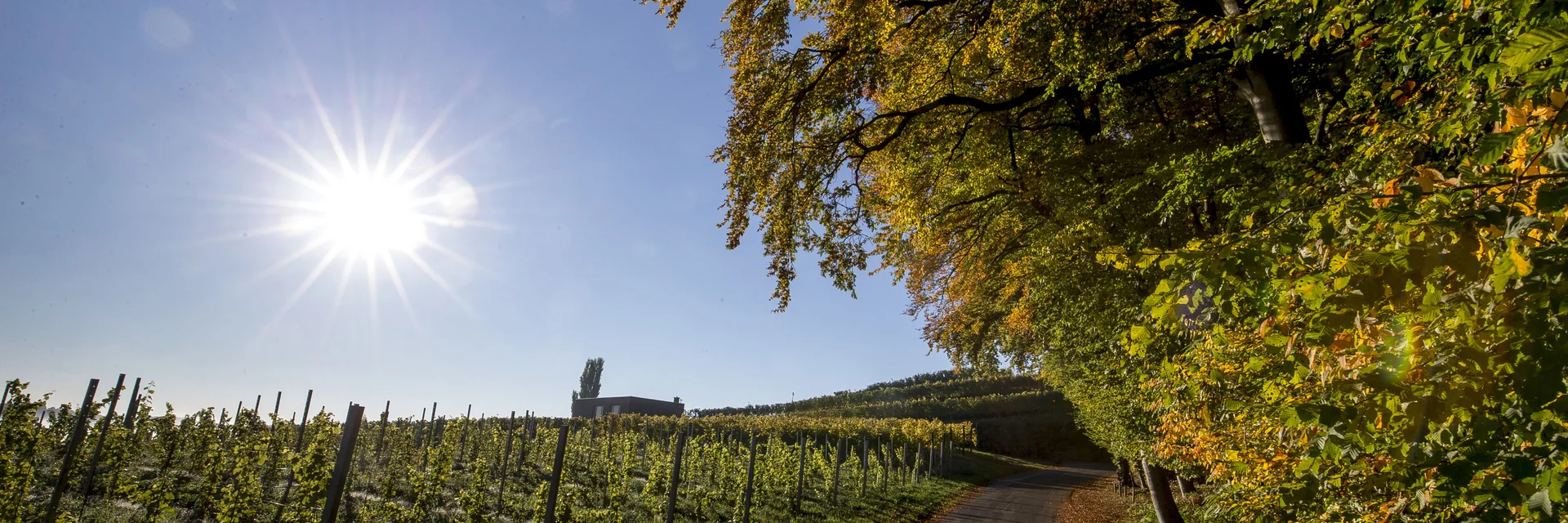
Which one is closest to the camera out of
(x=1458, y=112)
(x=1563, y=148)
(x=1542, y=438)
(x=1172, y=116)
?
(x=1563, y=148)

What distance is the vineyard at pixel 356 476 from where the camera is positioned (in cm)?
958

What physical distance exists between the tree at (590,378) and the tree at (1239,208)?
68.5 metres

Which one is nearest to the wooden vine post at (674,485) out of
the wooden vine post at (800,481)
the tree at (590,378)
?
the wooden vine post at (800,481)

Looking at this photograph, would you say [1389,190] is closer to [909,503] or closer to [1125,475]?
[909,503]

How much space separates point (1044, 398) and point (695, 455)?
36.2m

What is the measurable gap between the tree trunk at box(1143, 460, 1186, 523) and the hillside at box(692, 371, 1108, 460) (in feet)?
86.1

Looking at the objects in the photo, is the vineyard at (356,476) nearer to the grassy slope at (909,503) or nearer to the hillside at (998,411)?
the grassy slope at (909,503)

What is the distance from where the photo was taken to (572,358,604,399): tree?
7886 cm

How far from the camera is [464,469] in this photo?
1892 centimetres

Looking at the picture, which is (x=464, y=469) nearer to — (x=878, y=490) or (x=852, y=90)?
(x=878, y=490)

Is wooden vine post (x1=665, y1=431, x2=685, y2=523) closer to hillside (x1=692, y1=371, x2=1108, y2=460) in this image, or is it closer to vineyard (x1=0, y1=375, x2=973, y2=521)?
vineyard (x1=0, y1=375, x2=973, y2=521)

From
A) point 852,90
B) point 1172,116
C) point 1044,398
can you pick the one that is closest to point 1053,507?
point 1172,116

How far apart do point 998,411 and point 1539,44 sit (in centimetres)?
5148

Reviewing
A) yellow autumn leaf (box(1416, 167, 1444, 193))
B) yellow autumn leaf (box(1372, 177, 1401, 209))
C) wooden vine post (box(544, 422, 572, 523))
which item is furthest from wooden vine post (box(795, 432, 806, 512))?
yellow autumn leaf (box(1416, 167, 1444, 193))
